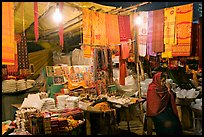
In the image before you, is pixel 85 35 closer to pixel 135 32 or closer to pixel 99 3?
pixel 99 3

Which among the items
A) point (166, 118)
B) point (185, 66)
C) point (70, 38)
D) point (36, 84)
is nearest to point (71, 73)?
point (36, 84)

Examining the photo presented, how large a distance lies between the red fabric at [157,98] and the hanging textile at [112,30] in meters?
1.91

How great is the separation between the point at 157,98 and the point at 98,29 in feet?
8.61

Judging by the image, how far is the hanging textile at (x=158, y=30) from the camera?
6.88 metres

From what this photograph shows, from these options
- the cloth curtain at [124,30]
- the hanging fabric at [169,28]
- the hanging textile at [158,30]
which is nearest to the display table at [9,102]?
the cloth curtain at [124,30]

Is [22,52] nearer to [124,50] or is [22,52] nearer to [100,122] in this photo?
[124,50]

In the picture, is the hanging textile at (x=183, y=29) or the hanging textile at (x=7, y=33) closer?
the hanging textile at (x=7, y=33)

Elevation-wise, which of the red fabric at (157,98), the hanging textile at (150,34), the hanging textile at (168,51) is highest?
the hanging textile at (150,34)

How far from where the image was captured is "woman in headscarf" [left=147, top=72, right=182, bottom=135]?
5.66 metres

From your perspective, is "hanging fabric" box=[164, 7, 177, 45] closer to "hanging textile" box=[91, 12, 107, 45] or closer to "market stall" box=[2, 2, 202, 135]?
"market stall" box=[2, 2, 202, 135]

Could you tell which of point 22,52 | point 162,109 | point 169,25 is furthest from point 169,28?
point 22,52

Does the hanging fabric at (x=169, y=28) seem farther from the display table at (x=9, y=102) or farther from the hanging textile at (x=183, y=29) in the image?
the display table at (x=9, y=102)

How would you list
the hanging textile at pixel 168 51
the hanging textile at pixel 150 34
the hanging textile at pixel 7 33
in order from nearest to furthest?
1. the hanging textile at pixel 7 33
2. the hanging textile at pixel 168 51
3. the hanging textile at pixel 150 34

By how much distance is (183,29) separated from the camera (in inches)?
248
